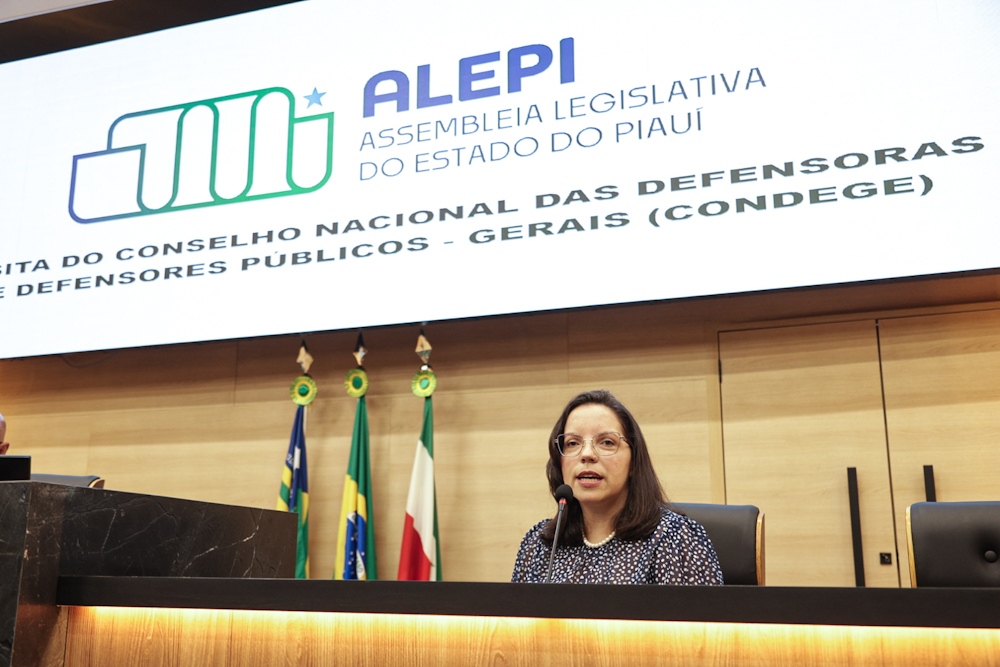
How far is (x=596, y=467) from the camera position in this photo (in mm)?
2246

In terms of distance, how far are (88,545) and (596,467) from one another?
1145mm

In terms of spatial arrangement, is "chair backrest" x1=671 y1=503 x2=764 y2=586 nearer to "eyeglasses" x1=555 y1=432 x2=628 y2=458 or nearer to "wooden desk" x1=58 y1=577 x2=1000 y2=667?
"eyeglasses" x1=555 y1=432 x2=628 y2=458

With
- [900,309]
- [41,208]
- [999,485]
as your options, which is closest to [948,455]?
[999,485]

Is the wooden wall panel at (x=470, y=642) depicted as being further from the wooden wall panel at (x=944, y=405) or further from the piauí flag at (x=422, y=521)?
the wooden wall panel at (x=944, y=405)

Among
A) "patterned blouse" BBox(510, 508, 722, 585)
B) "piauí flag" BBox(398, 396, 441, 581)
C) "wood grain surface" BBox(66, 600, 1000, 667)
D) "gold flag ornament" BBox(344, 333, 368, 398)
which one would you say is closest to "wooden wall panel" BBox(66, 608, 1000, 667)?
"wood grain surface" BBox(66, 600, 1000, 667)

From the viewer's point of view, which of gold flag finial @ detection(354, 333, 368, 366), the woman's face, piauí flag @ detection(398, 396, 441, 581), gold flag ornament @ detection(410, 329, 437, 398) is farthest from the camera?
gold flag finial @ detection(354, 333, 368, 366)

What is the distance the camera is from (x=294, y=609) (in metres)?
1.61

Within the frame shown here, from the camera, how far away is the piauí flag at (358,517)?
3.78 m

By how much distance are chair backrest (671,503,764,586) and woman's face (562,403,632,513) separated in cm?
25

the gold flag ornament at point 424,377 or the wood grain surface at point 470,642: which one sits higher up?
the gold flag ornament at point 424,377

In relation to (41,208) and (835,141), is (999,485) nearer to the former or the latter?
(835,141)

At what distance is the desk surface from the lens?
128cm

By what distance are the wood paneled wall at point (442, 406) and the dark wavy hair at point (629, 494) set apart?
1.30 metres

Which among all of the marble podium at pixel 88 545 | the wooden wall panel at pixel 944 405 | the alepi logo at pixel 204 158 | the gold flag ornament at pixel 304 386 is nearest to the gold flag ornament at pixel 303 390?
the gold flag ornament at pixel 304 386
